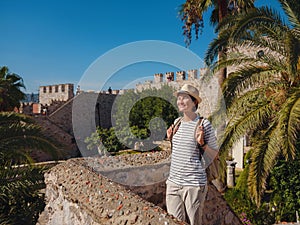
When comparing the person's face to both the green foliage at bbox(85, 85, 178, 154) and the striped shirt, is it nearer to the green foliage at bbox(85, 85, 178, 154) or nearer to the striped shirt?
the striped shirt

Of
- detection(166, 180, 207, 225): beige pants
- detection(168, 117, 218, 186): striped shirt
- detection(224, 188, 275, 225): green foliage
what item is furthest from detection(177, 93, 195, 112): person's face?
detection(224, 188, 275, 225): green foliage

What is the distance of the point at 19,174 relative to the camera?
4.43 metres

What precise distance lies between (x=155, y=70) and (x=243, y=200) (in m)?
4.33

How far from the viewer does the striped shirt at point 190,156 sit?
225 centimetres

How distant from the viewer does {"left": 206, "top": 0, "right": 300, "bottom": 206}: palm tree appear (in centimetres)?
483

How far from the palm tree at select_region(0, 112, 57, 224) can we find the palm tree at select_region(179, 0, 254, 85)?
4.79 m

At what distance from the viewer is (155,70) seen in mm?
3441

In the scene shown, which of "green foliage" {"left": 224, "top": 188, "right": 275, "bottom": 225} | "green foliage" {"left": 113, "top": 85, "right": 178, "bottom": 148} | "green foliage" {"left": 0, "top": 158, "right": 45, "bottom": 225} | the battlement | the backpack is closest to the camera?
the backpack

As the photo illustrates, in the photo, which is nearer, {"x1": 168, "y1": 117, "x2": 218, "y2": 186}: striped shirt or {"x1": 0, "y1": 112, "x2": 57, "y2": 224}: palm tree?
{"x1": 168, "y1": 117, "x2": 218, "y2": 186}: striped shirt

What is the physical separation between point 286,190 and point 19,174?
6090 millimetres

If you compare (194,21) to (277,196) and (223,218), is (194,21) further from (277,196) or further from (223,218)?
(223,218)

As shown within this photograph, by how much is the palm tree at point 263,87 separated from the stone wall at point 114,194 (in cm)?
191

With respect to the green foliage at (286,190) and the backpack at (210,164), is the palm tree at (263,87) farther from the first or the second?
the backpack at (210,164)

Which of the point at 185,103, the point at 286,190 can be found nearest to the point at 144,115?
the point at 185,103
